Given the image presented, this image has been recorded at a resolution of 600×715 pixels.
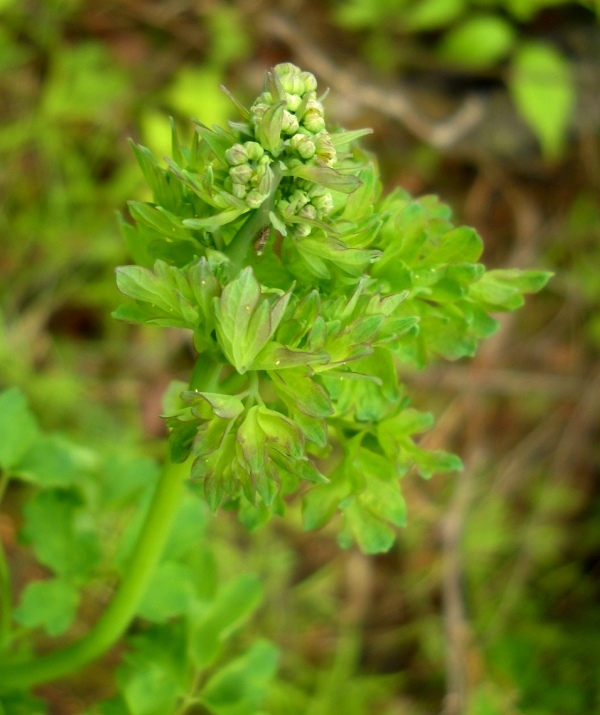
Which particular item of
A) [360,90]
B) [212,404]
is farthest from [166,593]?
[360,90]

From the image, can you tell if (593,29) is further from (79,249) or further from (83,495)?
(83,495)

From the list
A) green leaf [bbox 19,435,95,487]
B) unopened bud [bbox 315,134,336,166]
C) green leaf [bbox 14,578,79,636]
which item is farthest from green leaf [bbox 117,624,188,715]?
unopened bud [bbox 315,134,336,166]

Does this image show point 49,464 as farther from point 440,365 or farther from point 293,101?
point 440,365

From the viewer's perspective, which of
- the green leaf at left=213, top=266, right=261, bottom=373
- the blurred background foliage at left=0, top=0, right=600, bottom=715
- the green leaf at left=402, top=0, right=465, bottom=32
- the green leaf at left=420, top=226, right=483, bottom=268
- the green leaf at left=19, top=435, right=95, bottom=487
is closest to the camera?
the green leaf at left=213, top=266, right=261, bottom=373

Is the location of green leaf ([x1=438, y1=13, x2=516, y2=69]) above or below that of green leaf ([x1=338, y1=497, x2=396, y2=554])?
above

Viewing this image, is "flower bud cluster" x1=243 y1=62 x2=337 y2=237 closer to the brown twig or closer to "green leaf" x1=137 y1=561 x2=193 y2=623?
"green leaf" x1=137 y1=561 x2=193 y2=623

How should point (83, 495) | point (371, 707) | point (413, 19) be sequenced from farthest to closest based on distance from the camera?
Answer: point (413, 19), point (371, 707), point (83, 495)

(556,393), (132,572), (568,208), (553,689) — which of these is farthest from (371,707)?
(568,208)

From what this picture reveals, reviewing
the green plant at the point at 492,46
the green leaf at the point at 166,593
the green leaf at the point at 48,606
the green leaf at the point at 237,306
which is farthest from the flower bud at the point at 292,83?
the green plant at the point at 492,46

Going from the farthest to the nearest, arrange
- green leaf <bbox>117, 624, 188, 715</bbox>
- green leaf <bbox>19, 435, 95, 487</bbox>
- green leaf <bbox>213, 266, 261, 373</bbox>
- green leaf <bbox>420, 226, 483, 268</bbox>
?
green leaf <bbox>19, 435, 95, 487</bbox>
green leaf <bbox>117, 624, 188, 715</bbox>
green leaf <bbox>420, 226, 483, 268</bbox>
green leaf <bbox>213, 266, 261, 373</bbox>
